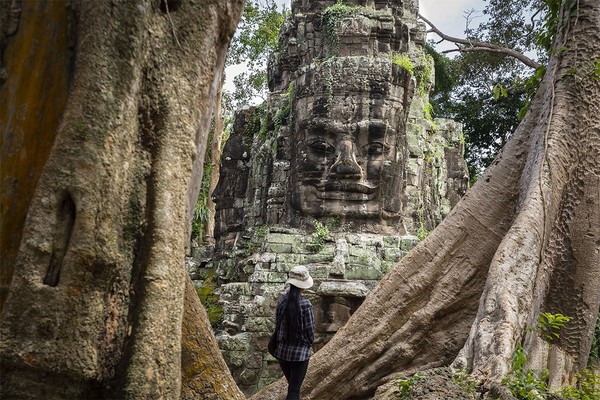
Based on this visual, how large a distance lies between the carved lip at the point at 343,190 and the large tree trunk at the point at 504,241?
16.2ft

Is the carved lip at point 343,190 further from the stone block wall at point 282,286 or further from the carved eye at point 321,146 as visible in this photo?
the stone block wall at point 282,286

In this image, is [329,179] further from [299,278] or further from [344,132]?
[299,278]

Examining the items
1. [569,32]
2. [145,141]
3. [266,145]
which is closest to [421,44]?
[266,145]

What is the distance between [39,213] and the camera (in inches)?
106

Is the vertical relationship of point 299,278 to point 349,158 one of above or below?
below

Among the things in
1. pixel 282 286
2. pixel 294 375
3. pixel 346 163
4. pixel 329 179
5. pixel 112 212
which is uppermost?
pixel 346 163

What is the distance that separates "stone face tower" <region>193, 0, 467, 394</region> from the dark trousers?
3.26 metres

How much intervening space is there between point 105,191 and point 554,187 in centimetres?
337

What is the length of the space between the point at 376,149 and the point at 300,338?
237 inches

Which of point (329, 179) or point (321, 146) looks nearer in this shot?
point (329, 179)

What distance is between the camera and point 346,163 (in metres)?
10.5

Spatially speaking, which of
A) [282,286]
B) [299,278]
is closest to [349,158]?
[282,286]

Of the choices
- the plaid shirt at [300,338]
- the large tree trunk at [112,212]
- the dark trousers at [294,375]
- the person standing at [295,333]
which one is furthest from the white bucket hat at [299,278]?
the large tree trunk at [112,212]

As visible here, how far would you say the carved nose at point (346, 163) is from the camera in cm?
1052
